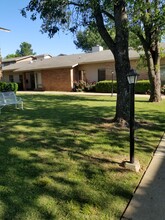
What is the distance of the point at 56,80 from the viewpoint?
25.6 meters

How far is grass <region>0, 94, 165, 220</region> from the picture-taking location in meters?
3.06

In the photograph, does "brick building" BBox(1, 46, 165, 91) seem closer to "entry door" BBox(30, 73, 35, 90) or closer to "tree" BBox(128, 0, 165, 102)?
"entry door" BBox(30, 73, 35, 90)

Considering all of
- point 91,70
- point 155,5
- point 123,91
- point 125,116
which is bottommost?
point 125,116

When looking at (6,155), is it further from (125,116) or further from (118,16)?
(118,16)

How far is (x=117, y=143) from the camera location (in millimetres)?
5672

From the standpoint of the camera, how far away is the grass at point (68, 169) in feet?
10.1

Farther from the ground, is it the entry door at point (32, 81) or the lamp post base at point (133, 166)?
the entry door at point (32, 81)

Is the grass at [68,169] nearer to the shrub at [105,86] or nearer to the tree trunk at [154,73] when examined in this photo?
the tree trunk at [154,73]

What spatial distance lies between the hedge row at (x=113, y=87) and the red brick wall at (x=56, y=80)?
380 cm

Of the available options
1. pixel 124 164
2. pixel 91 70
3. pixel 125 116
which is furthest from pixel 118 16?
pixel 91 70

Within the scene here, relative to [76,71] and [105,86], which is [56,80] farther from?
[105,86]

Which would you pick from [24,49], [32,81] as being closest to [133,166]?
[32,81]

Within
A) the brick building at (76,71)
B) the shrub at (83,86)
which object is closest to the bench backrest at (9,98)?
the shrub at (83,86)

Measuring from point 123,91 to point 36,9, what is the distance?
4049 mm
